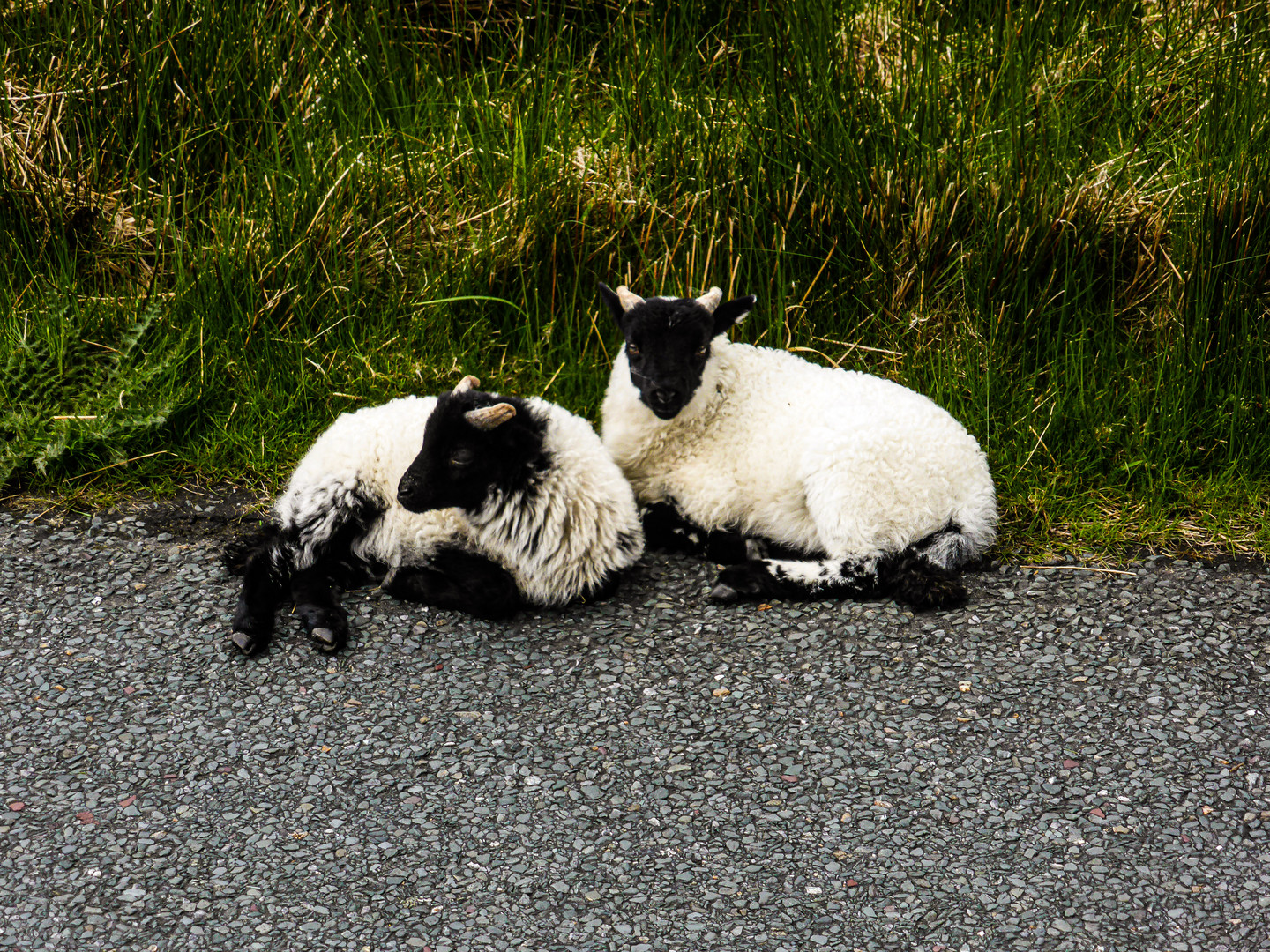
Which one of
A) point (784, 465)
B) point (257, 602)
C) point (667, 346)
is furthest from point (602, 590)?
point (257, 602)

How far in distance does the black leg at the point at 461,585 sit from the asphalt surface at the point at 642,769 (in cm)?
7

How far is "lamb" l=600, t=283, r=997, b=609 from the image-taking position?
4.81m

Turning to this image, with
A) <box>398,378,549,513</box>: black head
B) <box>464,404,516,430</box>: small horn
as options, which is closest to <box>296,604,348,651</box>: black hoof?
<box>398,378,549,513</box>: black head

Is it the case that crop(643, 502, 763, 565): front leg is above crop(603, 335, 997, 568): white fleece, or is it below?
below

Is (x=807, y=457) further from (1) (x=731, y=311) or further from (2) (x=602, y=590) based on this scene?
(2) (x=602, y=590)

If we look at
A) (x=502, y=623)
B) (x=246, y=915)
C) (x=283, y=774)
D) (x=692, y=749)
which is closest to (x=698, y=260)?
(x=502, y=623)

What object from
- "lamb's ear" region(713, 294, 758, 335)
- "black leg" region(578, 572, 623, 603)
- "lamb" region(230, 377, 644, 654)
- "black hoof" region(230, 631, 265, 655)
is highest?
"lamb's ear" region(713, 294, 758, 335)

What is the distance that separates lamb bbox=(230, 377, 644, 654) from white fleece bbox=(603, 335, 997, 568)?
0.46 metres

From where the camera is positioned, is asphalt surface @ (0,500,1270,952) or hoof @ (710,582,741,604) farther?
hoof @ (710,582,741,604)

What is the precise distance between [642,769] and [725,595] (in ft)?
3.63

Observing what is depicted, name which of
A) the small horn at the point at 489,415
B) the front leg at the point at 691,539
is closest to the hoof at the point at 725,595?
the front leg at the point at 691,539

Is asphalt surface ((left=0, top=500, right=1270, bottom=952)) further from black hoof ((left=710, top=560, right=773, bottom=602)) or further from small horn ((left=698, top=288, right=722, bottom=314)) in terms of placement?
small horn ((left=698, top=288, right=722, bottom=314))

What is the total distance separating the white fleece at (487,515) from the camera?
15.6 ft

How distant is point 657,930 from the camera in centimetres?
316
